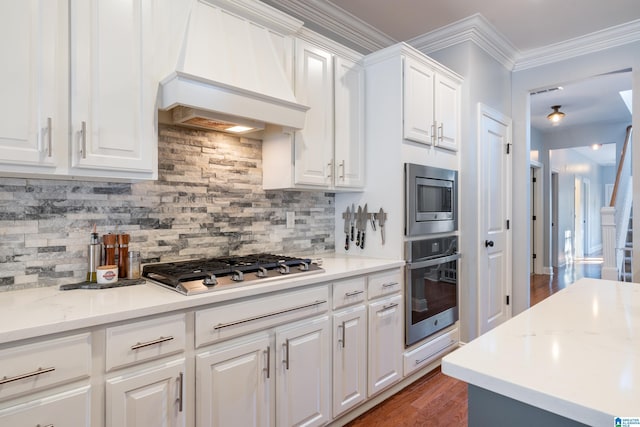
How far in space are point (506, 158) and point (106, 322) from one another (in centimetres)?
375

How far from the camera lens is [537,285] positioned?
6.19 m

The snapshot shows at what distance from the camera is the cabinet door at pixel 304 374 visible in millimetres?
1801

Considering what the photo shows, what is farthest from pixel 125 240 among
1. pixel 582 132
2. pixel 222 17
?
pixel 582 132

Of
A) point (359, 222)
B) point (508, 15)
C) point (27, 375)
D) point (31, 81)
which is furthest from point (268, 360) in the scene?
point (508, 15)

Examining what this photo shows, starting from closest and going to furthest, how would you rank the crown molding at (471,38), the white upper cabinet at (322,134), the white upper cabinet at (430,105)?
the white upper cabinet at (322,134) < the white upper cabinet at (430,105) < the crown molding at (471,38)

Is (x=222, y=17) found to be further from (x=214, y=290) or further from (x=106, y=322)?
(x=106, y=322)

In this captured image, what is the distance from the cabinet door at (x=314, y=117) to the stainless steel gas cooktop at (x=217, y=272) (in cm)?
61

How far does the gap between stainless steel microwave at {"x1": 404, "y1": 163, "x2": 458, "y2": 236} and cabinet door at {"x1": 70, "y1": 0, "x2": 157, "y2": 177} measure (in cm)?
172

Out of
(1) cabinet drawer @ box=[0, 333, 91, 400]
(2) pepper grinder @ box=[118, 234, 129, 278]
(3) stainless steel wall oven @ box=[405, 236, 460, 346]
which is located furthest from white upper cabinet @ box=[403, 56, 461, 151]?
(1) cabinet drawer @ box=[0, 333, 91, 400]

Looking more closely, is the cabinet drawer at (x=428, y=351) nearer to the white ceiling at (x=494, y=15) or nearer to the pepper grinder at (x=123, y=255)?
the pepper grinder at (x=123, y=255)

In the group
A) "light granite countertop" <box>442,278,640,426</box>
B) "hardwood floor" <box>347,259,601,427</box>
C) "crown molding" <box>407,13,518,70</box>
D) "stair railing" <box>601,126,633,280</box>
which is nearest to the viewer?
"light granite countertop" <box>442,278,640,426</box>

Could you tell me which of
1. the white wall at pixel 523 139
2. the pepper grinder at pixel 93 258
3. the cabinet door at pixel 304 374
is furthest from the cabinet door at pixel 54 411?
the white wall at pixel 523 139

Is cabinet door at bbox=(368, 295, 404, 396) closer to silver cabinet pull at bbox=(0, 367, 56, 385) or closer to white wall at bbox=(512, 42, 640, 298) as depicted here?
silver cabinet pull at bbox=(0, 367, 56, 385)

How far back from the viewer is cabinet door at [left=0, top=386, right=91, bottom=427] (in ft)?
3.62
